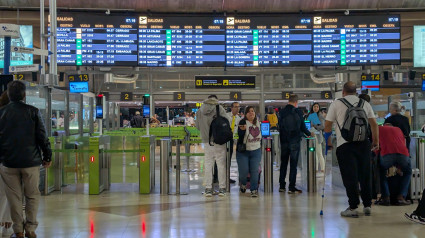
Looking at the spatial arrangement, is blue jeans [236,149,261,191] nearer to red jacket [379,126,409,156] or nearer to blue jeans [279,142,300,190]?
blue jeans [279,142,300,190]

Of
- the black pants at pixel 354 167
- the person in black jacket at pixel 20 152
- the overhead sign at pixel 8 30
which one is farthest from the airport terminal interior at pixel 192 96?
the person in black jacket at pixel 20 152

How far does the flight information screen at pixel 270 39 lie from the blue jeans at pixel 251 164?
5831 mm

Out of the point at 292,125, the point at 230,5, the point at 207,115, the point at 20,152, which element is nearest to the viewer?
the point at 20,152

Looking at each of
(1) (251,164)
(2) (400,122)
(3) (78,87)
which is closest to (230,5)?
(3) (78,87)

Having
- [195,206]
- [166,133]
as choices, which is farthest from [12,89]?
[166,133]

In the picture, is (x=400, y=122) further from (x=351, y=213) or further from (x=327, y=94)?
(x=327, y=94)

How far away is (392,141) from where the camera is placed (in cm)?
668

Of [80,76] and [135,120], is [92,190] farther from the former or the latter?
[135,120]

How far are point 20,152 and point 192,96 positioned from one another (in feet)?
58.2

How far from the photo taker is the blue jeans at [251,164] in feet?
25.2

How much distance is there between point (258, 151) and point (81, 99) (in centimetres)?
631

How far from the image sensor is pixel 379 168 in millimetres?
7141

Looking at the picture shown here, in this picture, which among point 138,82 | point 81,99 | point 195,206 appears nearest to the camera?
point 195,206

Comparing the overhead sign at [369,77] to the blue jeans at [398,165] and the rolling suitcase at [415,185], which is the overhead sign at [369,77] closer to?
the rolling suitcase at [415,185]
